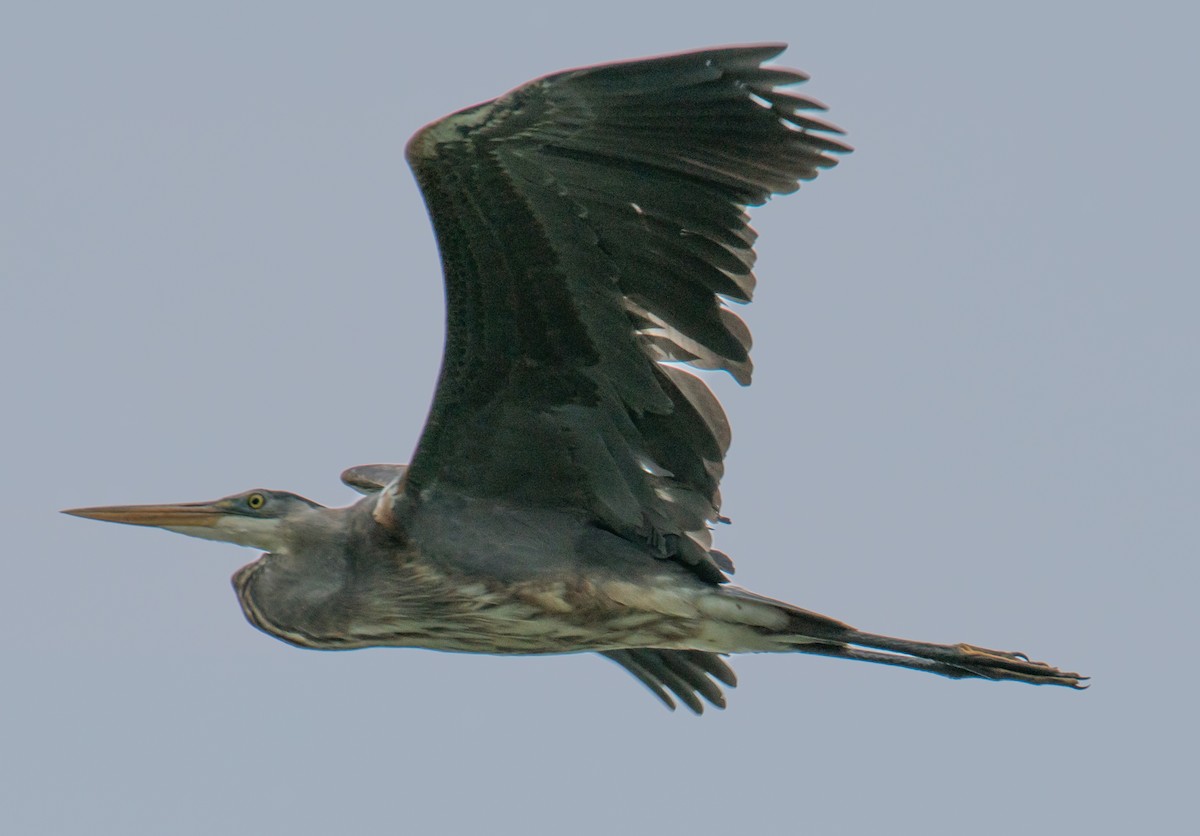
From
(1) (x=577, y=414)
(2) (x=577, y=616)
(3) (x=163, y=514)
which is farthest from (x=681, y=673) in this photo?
(3) (x=163, y=514)

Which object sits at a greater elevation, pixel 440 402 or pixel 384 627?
pixel 440 402

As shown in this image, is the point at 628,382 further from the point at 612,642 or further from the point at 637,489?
the point at 612,642

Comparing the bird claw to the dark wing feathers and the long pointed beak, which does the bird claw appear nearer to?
the dark wing feathers

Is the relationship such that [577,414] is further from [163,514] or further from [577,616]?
[163,514]

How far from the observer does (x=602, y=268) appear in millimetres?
8570

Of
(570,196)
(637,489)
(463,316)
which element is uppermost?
(570,196)

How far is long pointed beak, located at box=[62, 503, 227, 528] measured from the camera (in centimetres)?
988

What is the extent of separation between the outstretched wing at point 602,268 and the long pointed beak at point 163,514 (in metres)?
1.13

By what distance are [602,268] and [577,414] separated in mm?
793

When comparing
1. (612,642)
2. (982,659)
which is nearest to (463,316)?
(612,642)

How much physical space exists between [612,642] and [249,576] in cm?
169

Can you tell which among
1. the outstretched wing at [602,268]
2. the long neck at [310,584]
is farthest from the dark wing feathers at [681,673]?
the long neck at [310,584]

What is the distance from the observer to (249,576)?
385 inches

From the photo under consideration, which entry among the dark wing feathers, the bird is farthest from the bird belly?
the dark wing feathers
